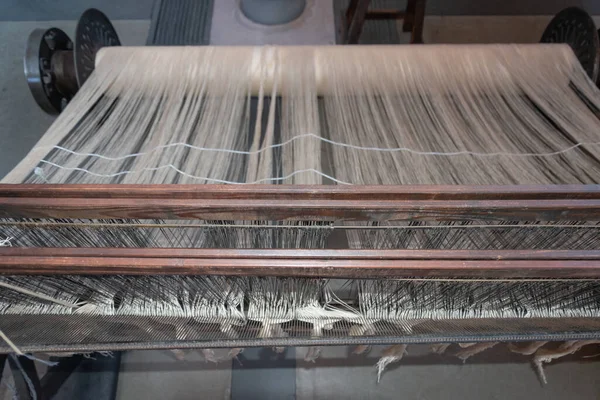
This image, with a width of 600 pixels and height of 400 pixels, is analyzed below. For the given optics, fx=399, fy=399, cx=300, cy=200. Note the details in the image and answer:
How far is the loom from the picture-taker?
0.75 m

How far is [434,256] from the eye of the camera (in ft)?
2.43

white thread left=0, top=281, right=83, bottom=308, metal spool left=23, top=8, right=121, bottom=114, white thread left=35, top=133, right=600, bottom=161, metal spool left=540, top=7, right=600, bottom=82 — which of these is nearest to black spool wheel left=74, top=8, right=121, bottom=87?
metal spool left=23, top=8, right=121, bottom=114

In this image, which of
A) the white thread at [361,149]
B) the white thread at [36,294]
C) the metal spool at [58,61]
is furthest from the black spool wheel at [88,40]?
the white thread at [36,294]

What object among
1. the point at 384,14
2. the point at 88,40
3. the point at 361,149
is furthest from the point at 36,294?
the point at 384,14

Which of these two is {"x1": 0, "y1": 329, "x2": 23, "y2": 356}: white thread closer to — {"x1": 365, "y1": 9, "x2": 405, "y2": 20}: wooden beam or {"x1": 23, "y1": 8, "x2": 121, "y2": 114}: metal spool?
{"x1": 23, "y1": 8, "x2": 121, "y2": 114}: metal spool

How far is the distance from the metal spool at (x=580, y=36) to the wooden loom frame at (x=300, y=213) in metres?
0.91

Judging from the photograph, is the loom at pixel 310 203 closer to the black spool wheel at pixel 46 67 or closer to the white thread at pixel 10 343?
the white thread at pixel 10 343

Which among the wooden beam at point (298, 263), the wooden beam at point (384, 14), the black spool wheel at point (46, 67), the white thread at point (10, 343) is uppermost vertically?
the wooden beam at point (384, 14)

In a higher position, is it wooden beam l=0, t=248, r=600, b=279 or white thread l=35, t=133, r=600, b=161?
white thread l=35, t=133, r=600, b=161

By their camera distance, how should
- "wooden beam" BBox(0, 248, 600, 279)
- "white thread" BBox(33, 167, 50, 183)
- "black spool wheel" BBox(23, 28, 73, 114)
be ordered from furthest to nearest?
"black spool wheel" BBox(23, 28, 73, 114), "white thread" BBox(33, 167, 50, 183), "wooden beam" BBox(0, 248, 600, 279)

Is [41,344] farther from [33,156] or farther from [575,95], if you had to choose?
[575,95]

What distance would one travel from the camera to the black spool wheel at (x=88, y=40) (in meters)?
1.41

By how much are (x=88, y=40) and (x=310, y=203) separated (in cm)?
125

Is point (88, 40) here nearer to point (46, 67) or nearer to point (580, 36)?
point (46, 67)
